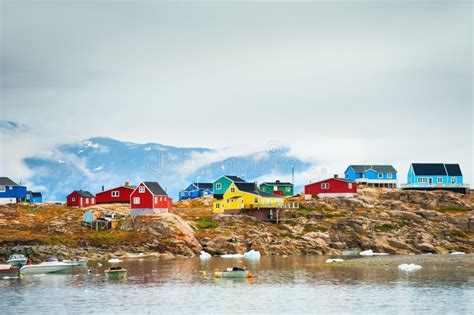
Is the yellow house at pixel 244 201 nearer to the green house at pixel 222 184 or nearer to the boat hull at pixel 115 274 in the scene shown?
the green house at pixel 222 184

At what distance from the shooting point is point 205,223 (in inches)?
5522

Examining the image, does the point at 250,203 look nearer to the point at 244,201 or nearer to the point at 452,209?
the point at 244,201

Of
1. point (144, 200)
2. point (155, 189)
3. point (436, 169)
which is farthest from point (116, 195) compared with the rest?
point (436, 169)

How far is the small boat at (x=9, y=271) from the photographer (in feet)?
292

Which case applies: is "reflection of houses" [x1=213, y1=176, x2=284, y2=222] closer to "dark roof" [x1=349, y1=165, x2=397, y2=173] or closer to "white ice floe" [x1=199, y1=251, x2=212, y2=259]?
"white ice floe" [x1=199, y1=251, x2=212, y2=259]

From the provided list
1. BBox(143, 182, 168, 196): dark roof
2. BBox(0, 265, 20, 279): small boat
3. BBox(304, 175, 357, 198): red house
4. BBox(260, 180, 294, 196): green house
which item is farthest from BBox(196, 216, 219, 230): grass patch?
BBox(0, 265, 20, 279): small boat

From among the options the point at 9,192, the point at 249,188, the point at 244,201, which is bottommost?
the point at 244,201

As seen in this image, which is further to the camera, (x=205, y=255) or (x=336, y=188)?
(x=336, y=188)

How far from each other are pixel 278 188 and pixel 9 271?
359 ft


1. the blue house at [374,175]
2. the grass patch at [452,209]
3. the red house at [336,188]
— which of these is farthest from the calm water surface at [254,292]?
the blue house at [374,175]

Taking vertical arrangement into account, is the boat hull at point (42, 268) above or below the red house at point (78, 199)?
below

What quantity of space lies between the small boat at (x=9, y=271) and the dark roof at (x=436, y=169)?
12305 cm

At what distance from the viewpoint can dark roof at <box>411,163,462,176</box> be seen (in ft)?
604

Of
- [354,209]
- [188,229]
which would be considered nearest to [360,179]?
[354,209]
